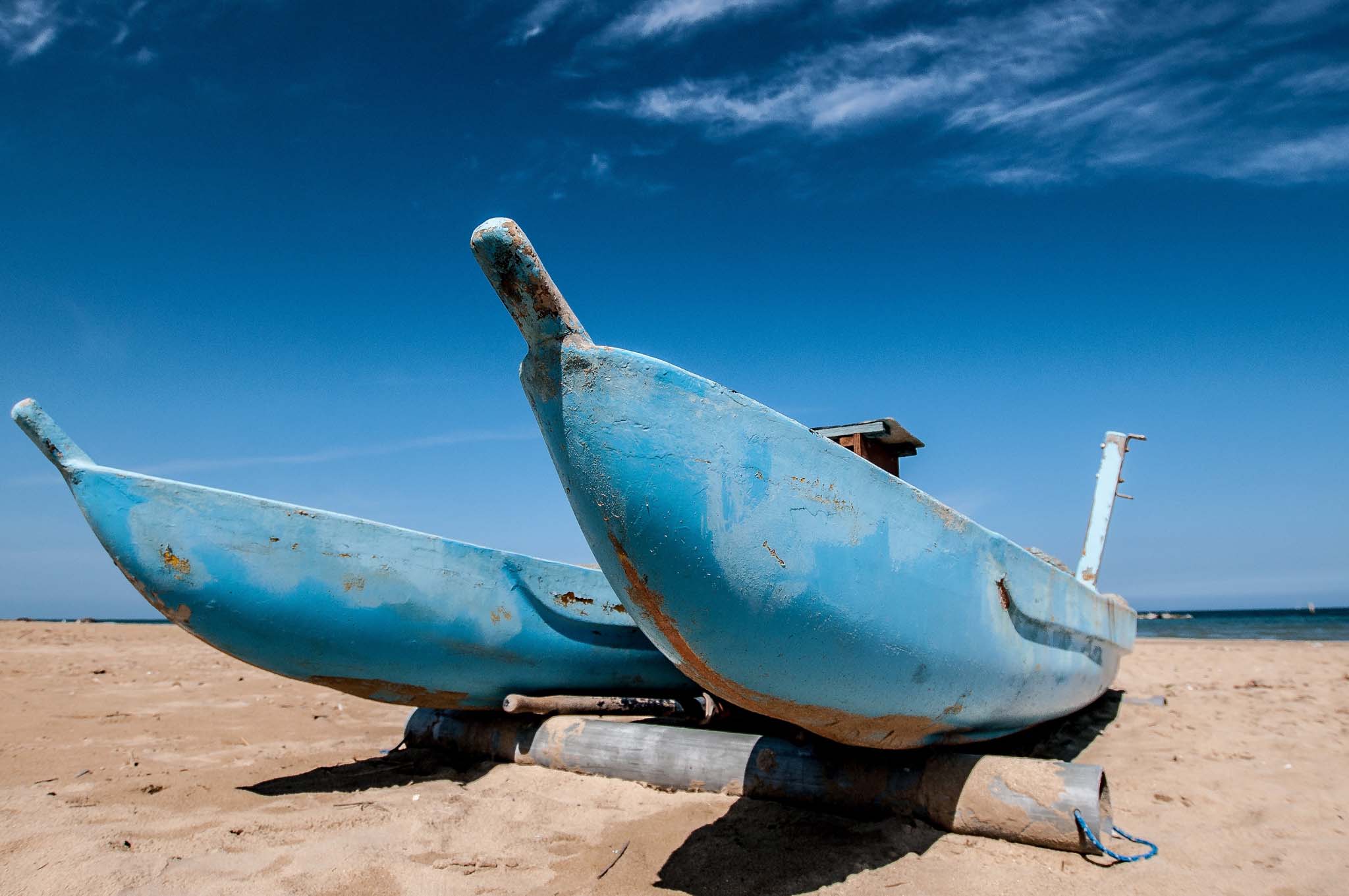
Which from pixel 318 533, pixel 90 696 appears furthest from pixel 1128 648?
pixel 90 696

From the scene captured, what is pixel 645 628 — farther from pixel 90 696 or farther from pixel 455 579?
pixel 90 696

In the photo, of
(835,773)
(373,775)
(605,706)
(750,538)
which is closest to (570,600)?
(605,706)

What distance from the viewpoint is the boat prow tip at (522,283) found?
178 centimetres

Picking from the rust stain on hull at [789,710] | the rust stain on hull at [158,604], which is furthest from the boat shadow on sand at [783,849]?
the rust stain on hull at [158,604]

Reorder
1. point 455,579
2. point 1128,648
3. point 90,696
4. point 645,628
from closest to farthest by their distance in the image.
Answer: point 645,628 → point 455,579 → point 1128,648 → point 90,696

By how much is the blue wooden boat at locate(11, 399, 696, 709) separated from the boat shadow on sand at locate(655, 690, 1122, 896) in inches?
61.4

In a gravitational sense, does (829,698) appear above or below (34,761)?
above

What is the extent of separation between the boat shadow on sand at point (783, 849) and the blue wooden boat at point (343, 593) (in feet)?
5.12

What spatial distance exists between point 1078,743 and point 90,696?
7.16 m

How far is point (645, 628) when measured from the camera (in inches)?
88.7

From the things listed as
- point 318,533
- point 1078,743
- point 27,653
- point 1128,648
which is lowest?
point 27,653

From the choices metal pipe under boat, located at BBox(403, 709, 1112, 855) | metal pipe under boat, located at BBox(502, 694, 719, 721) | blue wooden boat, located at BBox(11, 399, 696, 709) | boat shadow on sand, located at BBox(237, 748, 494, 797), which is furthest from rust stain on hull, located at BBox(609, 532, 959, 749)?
boat shadow on sand, located at BBox(237, 748, 494, 797)

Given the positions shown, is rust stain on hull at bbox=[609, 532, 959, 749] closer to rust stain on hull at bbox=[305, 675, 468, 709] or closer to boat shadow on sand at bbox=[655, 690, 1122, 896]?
boat shadow on sand at bbox=[655, 690, 1122, 896]

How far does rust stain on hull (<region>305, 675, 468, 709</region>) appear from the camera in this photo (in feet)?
12.9
